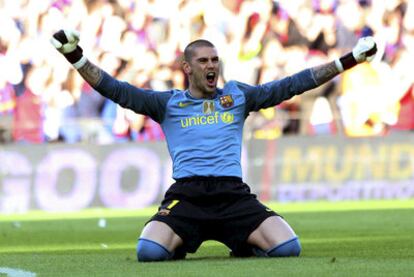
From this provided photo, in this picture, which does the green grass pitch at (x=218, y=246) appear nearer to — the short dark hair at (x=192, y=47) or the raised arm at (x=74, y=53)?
the raised arm at (x=74, y=53)

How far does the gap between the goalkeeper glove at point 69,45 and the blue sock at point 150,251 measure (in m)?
1.48

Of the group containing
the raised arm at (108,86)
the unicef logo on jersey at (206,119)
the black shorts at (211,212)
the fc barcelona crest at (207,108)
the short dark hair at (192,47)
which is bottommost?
the black shorts at (211,212)

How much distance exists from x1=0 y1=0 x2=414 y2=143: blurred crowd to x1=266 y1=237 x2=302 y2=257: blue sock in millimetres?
12725

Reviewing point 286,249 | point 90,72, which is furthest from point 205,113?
point 286,249

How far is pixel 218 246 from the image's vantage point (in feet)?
40.4

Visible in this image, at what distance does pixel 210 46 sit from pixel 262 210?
1.39 metres

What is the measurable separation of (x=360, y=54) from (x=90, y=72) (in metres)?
2.16

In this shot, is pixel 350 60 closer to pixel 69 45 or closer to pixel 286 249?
pixel 286 249

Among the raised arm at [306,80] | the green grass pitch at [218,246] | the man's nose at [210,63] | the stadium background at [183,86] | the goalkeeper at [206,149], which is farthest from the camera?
the stadium background at [183,86]

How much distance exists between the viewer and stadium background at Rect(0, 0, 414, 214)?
69.9 ft

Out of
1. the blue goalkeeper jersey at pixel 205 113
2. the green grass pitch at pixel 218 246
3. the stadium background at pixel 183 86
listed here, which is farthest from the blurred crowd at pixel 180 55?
the blue goalkeeper jersey at pixel 205 113

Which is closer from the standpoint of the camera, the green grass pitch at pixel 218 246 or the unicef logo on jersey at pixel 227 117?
the green grass pitch at pixel 218 246

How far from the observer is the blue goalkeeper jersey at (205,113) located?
9.92 meters

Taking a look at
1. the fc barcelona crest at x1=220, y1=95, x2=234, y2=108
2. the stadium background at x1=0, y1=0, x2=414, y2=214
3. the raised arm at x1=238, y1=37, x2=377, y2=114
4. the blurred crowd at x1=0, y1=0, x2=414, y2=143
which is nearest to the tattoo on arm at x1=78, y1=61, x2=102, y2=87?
the fc barcelona crest at x1=220, y1=95, x2=234, y2=108
